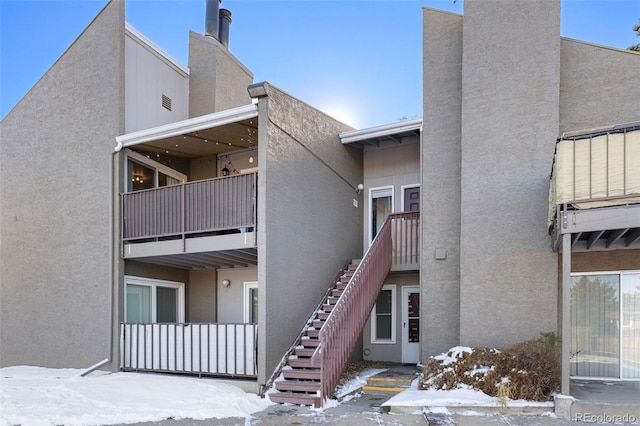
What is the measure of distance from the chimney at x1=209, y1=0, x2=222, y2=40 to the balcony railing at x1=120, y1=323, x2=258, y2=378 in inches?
373

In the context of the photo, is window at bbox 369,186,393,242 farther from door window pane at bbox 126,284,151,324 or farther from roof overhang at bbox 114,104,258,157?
door window pane at bbox 126,284,151,324

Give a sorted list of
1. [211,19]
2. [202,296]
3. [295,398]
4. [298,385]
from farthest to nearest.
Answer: [211,19]
[202,296]
[298,385]
[295,398]

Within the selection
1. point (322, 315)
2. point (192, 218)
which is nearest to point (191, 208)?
point (192, 218)

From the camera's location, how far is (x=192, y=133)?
9.94 meters

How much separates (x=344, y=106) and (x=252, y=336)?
52.7 feet

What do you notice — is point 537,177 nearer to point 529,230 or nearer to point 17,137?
point 529,230

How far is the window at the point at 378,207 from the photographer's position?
12.0 meters

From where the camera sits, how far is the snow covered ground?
6.36 metres

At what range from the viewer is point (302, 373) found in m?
7.81

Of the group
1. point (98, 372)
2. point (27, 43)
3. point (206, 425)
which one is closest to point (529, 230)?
point (206, 425)

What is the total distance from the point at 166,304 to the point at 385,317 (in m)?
5.20

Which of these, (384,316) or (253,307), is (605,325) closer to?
(384,316)

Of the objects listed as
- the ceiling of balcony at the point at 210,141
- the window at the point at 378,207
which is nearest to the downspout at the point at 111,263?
the ceiling of balcony at the point at 210,141

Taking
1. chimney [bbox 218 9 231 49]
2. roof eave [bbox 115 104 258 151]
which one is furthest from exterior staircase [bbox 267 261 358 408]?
chimney [bbox 218 9 231 49]
